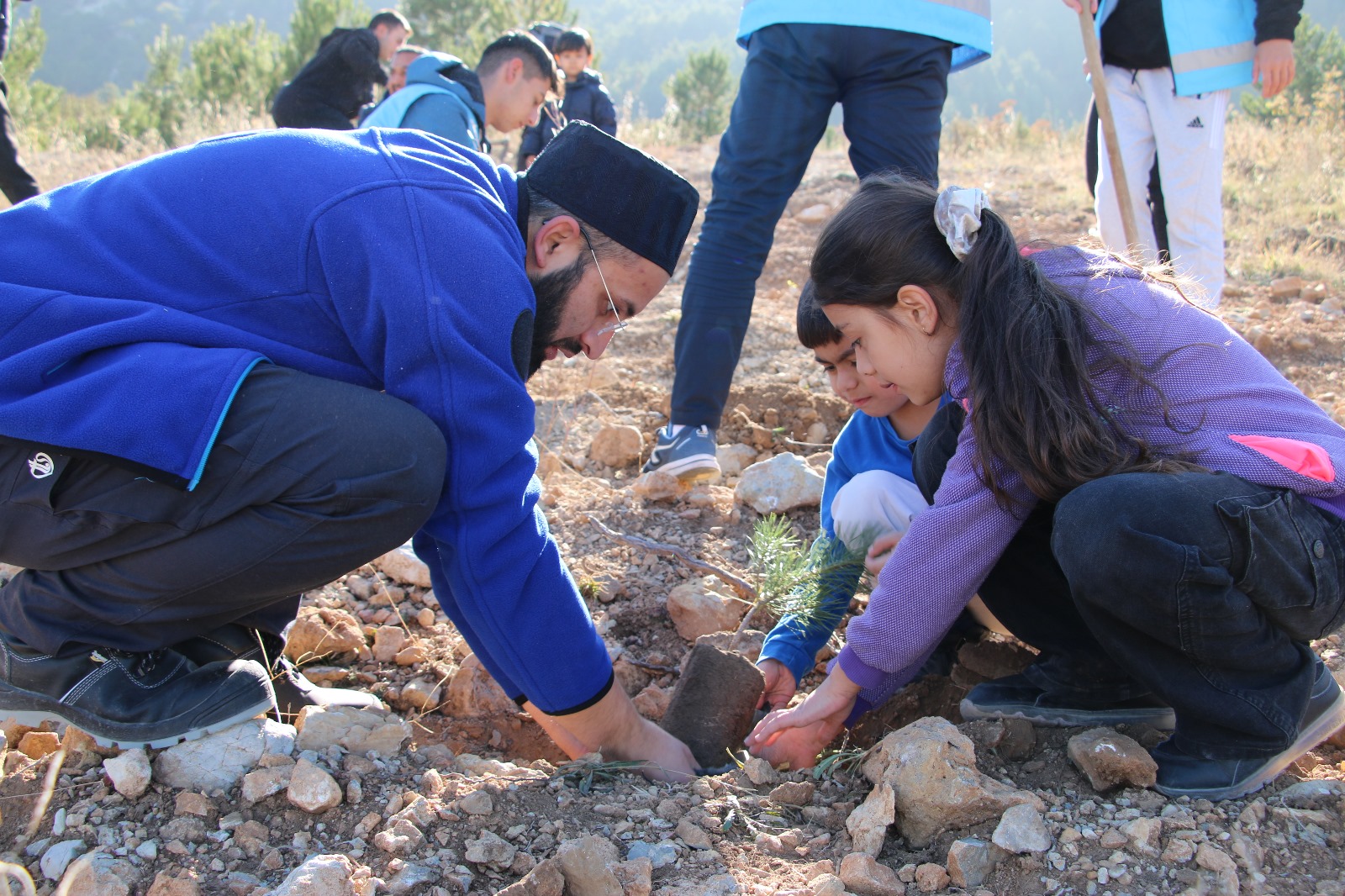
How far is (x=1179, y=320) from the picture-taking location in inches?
63.1

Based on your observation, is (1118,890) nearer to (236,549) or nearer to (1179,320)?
(1179,320)

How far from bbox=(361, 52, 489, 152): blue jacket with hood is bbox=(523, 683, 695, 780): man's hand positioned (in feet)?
8.81

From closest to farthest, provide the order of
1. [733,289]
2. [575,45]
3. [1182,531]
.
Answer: [1182,531]
[733,289]
[575,45]

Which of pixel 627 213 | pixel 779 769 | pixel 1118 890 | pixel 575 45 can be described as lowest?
pixel 779 769

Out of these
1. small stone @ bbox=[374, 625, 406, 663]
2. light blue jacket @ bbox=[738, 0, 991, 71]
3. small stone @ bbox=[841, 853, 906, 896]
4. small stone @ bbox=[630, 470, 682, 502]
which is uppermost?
light blue jacket @ bbox=[738, 0, 991, 71]

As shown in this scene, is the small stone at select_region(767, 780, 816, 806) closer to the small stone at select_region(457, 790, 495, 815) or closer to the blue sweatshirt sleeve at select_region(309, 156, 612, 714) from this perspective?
the blue sweatshirt sleeve at select_region(309, 156, 612, 714)

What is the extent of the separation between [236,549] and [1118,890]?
4.50 feet

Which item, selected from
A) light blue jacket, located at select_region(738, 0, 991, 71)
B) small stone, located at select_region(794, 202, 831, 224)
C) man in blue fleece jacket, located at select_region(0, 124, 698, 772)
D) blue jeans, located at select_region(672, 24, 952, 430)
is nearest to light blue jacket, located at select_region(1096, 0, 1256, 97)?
light blue jacket, located at select_region(738, 0, 991, 71)

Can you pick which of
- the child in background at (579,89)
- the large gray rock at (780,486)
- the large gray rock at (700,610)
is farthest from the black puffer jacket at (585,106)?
the large gray rock at (700,610)

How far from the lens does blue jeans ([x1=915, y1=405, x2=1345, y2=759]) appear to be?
1.40 meters

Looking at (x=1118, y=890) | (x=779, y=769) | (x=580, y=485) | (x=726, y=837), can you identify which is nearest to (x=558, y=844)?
(x=726, y=837)

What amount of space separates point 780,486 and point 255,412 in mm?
1627

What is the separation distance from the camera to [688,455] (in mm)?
2812

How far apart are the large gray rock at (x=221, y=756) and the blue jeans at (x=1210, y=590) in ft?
4.33
